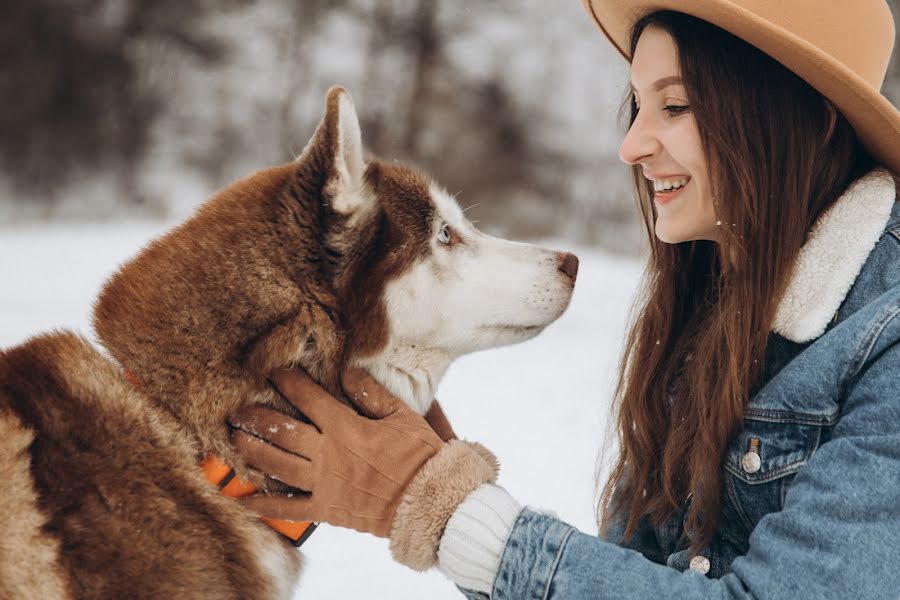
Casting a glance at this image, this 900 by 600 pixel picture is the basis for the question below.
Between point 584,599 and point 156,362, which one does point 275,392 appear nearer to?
point 156,362

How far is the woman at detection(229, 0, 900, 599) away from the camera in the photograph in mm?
1320

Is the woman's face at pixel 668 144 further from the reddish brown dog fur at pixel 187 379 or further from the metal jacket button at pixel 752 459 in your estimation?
the reddish brown dog fur at pixel 187 379

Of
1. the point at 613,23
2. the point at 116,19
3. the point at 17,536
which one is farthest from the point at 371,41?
the point at 17,536

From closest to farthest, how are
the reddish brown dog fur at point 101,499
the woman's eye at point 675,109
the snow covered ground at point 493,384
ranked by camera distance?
the reddish brown dog fur at point 101,499 → the woman's eye at point 675,109 → the snow covered ground at point 493,384

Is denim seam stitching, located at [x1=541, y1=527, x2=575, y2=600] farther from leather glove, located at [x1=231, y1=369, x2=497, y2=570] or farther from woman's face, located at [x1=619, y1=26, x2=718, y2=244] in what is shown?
woman's face, located at [x1=619, y1=26, x2=718, y2=244]

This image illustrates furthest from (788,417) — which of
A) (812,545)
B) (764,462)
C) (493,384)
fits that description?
(493,384)

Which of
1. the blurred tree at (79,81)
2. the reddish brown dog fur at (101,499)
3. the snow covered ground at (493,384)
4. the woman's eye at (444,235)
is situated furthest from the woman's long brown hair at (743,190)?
the blurred tree at (79,81)

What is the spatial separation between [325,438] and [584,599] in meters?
0.59

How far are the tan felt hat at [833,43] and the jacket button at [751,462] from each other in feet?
2.13

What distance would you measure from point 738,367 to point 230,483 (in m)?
1.06

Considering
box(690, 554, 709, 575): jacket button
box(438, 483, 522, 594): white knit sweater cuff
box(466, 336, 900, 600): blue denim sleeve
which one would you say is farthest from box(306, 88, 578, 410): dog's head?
box(690, 554, 709, 575): jacket button

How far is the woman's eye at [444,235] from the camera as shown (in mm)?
1935

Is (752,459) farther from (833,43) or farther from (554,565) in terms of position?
(833,43)

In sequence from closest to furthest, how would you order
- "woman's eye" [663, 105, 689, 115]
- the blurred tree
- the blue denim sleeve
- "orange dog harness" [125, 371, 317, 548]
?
the blue denim sleeve < "orange dog harness" [125, 371, 317, 548] < "woman's eye" [663, 105, 689, 115] < the blurred tree
